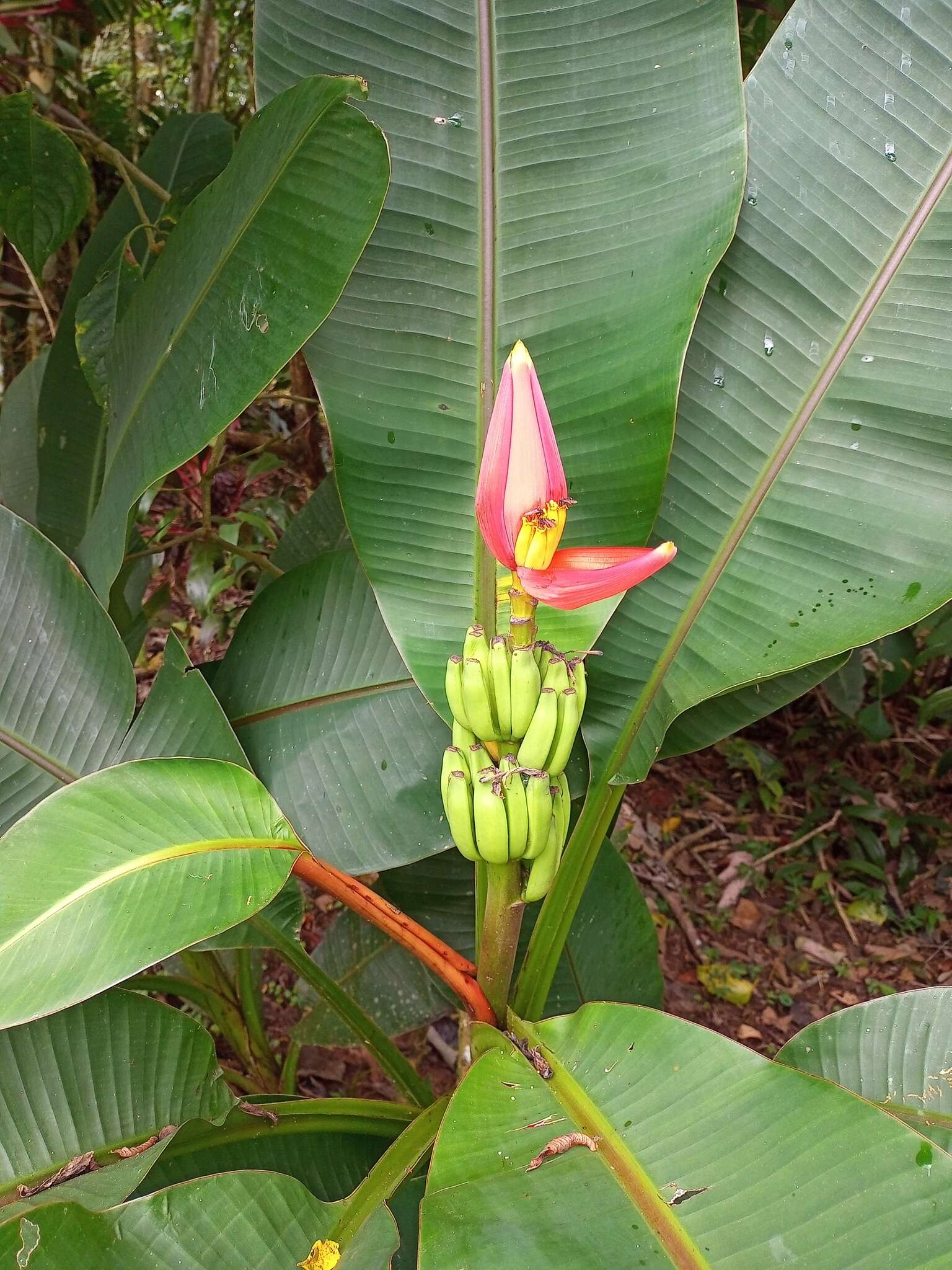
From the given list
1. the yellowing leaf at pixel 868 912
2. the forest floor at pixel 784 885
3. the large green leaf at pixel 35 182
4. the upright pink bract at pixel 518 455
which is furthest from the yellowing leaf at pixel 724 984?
the large green leaf at pixel 35 182

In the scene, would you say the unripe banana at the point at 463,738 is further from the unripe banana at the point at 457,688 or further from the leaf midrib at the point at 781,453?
the leaf midrib at the point at 781,453

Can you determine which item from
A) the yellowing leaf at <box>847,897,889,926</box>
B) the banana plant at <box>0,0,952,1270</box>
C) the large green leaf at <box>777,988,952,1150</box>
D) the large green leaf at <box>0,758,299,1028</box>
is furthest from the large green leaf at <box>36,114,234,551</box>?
the yellowing leaf at <box>847,897,889,926</box>

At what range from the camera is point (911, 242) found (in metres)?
0.77

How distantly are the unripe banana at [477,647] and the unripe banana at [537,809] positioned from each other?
3.7 inches

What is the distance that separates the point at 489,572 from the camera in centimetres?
83

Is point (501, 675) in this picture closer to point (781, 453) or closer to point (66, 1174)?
point (781, 453)

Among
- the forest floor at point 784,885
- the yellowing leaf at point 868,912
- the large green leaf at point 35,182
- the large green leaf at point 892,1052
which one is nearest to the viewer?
the large green leaf at point 892,1052

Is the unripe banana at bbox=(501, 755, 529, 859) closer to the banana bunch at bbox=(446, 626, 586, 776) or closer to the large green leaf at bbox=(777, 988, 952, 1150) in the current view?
the banana bunch at bbox=(446, 626, 586, 776)

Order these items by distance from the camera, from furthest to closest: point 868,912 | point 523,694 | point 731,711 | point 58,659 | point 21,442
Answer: point 868,912 → point 21,442 → point 731,711 → point 58,659 → point 523,694

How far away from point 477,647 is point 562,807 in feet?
0.51

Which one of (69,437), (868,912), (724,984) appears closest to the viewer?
(69,437)

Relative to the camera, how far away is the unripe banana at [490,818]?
64 cm

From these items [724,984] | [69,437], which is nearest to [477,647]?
[69,437]

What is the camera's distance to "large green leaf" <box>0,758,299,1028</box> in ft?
1.83
